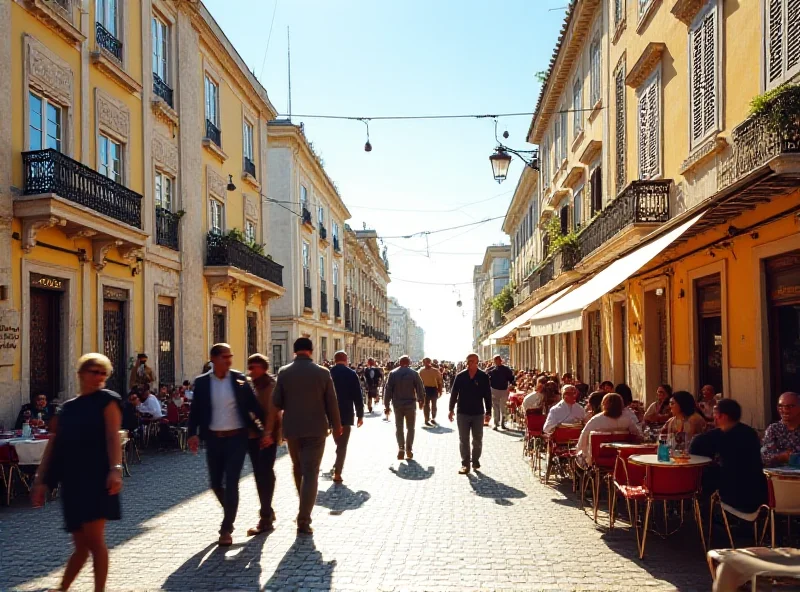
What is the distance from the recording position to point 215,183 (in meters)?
23.3

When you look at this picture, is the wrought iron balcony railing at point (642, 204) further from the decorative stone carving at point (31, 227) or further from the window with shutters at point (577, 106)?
the decorative stone carving at point (31, 227)

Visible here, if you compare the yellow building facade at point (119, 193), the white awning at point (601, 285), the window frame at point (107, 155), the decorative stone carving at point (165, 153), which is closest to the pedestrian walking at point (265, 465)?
the white awning at point (601, 285)

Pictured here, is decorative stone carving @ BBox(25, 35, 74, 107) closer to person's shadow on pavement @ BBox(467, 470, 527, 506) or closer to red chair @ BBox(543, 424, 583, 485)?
person's shadow on pavement @ BBox(467, 470, 527, 506)

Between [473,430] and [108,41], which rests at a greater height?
[108,41]

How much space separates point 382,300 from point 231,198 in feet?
197

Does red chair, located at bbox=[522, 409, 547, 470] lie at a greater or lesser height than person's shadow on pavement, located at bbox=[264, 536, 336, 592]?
greater

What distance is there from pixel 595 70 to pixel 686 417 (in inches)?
546

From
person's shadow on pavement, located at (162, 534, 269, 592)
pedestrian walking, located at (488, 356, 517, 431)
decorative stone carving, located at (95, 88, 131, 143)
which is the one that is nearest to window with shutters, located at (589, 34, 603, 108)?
pedestrian walking, located at (488, 356, 517, 431)

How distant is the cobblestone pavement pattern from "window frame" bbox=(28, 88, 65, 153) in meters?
6.67

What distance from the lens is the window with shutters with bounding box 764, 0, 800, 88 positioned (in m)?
8.98

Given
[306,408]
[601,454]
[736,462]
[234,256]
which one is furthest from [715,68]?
[234,256]

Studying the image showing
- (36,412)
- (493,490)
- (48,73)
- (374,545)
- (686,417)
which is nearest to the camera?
(374,545)

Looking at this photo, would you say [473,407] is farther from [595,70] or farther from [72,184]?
[595,70]

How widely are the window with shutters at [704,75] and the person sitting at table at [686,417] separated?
4.88m
